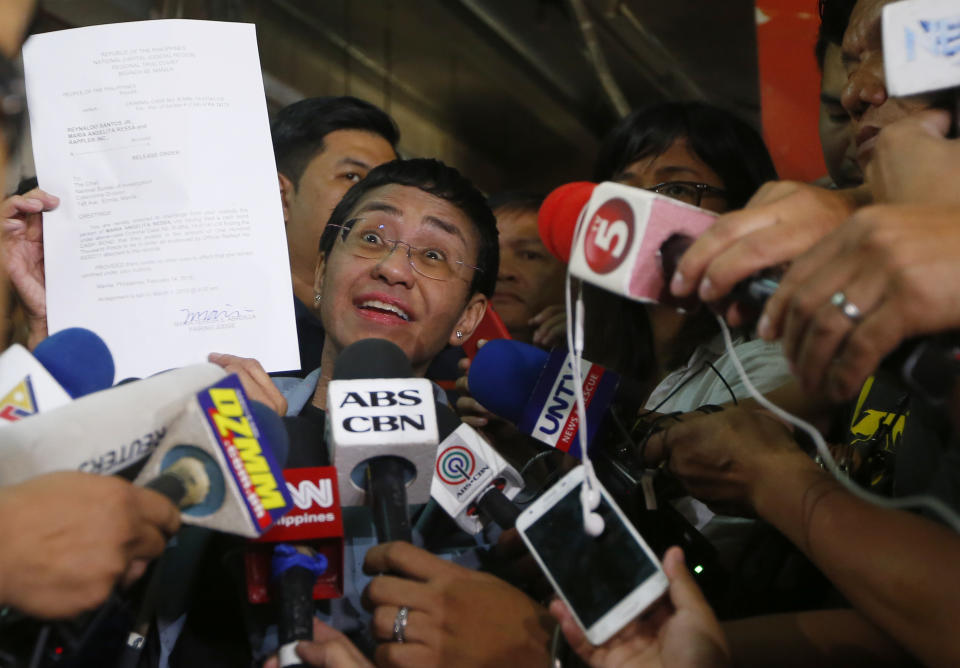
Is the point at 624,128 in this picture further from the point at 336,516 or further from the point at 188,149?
the point at 336,516

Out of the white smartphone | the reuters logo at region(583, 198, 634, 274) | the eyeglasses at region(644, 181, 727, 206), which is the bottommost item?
the eyeglasses at region(644, 181, 727, 206)

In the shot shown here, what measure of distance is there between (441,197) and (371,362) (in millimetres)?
711

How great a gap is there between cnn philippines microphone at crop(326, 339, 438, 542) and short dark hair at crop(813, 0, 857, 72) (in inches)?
45.3

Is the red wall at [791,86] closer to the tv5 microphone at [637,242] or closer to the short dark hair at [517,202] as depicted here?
the short dark hair at [517,202]

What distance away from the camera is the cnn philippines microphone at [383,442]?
3.48 feet

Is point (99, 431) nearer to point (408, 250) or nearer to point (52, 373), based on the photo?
point (52, 373)

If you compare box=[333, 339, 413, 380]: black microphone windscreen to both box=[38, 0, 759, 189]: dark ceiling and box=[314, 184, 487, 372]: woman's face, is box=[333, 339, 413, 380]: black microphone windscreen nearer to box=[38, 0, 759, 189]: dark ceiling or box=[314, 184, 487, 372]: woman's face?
box=[314, 184, 487, 372]: woman's face

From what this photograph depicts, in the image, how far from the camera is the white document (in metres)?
1.43

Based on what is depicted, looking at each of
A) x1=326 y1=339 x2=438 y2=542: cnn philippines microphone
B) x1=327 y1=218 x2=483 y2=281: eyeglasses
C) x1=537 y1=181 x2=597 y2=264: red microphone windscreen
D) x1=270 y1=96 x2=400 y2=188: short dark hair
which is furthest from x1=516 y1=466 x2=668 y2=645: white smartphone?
x1=270 y1=96 x2=400 y2=188: short dark hair

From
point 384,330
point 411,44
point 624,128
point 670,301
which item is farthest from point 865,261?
point 411,44

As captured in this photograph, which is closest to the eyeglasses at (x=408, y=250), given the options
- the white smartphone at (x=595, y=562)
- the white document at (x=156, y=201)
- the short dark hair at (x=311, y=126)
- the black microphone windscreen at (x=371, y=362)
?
the white document at (x=156, y=201)

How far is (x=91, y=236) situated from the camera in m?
1.45

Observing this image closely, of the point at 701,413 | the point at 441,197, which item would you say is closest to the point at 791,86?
the point at 441,197

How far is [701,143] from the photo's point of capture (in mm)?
2037
